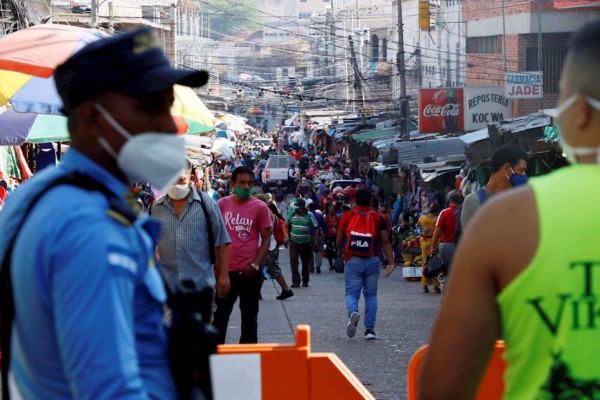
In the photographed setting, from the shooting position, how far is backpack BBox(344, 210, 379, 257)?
43.3 feet

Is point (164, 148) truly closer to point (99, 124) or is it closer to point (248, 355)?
point (99, 124)

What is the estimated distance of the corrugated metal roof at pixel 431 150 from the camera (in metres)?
34.6

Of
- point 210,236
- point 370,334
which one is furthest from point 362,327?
point 210,236

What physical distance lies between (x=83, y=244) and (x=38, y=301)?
188mm

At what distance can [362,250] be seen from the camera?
13.2 m

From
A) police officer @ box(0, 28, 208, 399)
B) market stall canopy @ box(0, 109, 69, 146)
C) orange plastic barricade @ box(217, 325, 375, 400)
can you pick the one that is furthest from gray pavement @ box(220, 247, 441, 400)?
police officer @ box(0, 28, 208, 399)

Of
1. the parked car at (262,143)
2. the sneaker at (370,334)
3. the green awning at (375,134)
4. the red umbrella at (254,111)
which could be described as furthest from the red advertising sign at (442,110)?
the red umbrella at (254,111)

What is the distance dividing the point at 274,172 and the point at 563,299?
57406mm

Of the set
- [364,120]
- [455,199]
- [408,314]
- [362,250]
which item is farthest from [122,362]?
[364,120]

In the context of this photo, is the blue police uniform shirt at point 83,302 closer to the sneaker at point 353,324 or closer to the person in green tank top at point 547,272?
the person in green tank top at point 547,272

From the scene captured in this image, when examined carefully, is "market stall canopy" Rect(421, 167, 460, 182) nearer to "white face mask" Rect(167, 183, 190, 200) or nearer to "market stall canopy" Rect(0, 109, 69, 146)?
"market stall canopy" Rect(0, 109, 69, 146)

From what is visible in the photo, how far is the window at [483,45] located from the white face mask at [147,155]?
4127 cm

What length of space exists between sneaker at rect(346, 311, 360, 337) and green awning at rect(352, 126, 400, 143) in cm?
3607

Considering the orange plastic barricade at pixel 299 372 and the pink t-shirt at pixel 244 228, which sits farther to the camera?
the pink t-shirt at pixel 244 228
